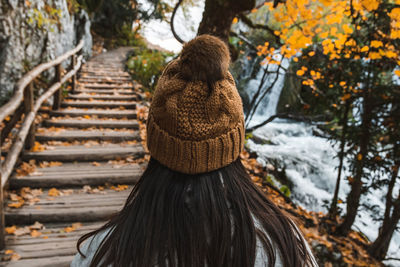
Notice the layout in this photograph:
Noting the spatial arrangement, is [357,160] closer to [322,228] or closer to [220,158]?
[322,228]

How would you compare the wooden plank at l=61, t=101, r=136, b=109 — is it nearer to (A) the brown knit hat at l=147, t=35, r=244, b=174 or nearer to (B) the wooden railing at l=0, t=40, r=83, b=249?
(B) the wooden railing at l=0, t=40, r=83, b=249

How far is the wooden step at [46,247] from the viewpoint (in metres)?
2.25

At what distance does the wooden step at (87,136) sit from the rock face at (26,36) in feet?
3.08

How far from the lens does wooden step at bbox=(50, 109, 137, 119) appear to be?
5.21m

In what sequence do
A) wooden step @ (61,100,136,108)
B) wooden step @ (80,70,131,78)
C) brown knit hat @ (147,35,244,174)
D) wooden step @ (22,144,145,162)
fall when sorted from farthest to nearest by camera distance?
1. wooden step @ (80,70,131,78)
2. wooden step @ (61,100,136,108)
3. wooden step @ (22,144,145,162)
4. brown knit hat @ (147,35,244,174)

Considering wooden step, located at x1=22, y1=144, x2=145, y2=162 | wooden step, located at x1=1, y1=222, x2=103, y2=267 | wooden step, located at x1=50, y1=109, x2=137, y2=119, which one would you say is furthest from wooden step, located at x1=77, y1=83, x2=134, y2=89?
wooden step, located at x1=1, y1=222, x2=103, y2=267

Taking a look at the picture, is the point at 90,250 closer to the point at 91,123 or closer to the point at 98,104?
the point at 91,123

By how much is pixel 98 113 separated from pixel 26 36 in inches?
75.1

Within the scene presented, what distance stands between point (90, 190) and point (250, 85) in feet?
27.5

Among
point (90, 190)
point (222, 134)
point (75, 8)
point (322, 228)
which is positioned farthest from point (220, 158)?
point (75, 8)

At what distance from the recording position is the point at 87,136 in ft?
15.0

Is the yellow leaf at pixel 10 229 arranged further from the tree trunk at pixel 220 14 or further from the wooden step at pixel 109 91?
the wooden step at pixel 109 91

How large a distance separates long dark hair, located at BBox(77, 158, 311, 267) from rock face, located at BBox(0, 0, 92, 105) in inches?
180

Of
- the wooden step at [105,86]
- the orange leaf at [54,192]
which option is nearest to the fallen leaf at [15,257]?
the orange leaf at [54,192]
